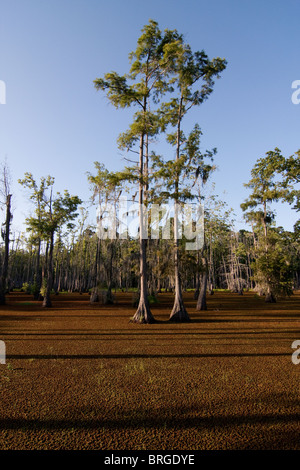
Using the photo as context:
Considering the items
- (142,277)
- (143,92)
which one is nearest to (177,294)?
(142,277)

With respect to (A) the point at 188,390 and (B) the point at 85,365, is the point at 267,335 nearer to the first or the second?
(A) the point at 188,390

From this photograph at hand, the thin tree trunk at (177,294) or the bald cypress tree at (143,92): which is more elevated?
the bald cypress tree at (143,92)

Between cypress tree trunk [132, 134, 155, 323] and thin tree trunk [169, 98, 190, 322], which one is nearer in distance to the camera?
cypress tree trunk [132, 134, 155, 323]

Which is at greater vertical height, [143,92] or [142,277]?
[143,92]

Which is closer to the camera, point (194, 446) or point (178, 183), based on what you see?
point (194, 446)

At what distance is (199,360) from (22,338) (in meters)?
6.68

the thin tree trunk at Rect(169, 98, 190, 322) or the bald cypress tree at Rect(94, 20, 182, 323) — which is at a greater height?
the bald cypress tree at Rect(94, 20, 182, 323)

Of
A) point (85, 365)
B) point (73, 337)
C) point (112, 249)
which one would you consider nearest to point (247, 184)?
point (112, 249)

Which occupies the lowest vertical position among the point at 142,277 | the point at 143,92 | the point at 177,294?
the point at 177,294

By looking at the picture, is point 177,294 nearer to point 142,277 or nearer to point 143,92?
point 142,277

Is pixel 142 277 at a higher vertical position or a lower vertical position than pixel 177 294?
higher

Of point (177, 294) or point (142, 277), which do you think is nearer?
point (142, 277)

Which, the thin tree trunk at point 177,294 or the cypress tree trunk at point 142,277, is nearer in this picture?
the cypress tree trunk at point 142,277

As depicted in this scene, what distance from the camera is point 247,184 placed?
1246 inches
